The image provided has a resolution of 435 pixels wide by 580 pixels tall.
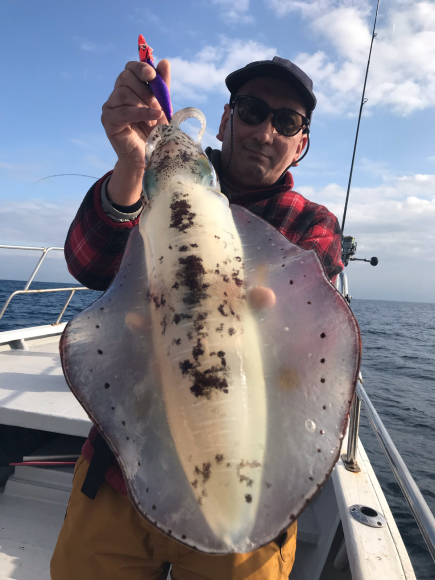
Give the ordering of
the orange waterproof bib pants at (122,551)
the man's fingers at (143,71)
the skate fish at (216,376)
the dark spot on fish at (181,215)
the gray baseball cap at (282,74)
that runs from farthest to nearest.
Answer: the gray baseball cap at (282,74), the orange waterproof bib pants at (122,551), the man's fingers at (143,71), the dark spot on fish at (181,215), the skate fish at (216,376)

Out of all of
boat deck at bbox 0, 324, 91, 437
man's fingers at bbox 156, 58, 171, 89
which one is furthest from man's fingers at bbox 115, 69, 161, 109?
boat deck at bbox 0, 324, 91, 437

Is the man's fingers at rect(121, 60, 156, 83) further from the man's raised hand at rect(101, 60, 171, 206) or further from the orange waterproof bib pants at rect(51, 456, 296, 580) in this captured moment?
the orange waterproof bib pants at rect(51, 456, 296, 580)

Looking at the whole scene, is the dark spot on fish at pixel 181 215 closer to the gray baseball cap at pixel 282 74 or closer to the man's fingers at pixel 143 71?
the man's fingers at pixel 143 71

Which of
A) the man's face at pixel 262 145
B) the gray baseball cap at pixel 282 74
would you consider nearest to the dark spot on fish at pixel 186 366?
the man's face at pixel 262 145

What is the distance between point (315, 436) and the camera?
814 mm

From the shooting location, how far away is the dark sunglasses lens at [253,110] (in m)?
1.99

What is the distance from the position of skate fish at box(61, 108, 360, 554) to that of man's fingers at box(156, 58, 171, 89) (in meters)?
0.70

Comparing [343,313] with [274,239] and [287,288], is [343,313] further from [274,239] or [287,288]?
[274,239]

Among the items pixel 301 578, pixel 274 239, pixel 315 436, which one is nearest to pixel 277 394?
pixel 315 436

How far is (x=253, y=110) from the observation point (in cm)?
200

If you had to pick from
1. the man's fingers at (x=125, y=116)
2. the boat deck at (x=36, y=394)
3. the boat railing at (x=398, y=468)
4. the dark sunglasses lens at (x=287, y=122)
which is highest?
the dark sunglasses lens at (x=287, y=122)

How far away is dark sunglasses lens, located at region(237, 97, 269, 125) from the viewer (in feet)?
6.53

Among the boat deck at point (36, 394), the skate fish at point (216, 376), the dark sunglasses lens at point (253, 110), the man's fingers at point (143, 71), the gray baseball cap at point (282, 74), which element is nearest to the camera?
the skate fish at point (216, 376)

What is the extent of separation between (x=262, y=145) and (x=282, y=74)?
1.25ft
